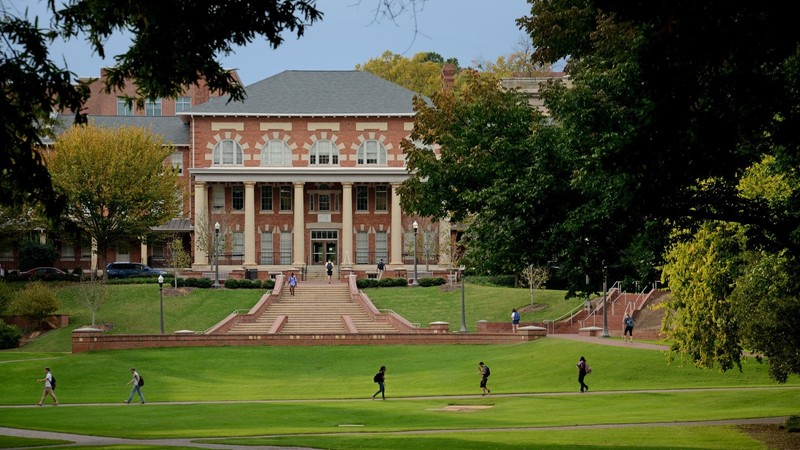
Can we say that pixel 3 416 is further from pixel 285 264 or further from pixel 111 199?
pixel 285 264

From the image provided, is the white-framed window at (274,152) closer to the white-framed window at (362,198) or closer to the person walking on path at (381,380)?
the white-framed window at (362,198)

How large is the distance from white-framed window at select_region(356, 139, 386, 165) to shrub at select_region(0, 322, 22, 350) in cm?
3252

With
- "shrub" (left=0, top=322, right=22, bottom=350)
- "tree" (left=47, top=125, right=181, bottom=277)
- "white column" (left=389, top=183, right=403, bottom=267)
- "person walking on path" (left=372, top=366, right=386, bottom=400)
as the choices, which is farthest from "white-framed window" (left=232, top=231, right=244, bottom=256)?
"person walking on path" (left=372, top=366, right=386, bottom=400)

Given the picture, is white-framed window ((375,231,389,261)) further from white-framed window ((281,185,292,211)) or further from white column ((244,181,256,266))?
white column ((244,181,256,266))

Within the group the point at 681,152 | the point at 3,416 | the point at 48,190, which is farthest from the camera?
the point at 3,416

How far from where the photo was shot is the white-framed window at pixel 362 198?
9138 cm

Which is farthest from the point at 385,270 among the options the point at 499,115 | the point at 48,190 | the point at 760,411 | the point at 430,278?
the point at 48,190

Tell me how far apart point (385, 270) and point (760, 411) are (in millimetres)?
54033

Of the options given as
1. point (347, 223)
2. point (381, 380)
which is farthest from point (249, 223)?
point (381, 380)

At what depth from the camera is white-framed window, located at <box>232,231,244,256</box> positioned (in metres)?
90.1

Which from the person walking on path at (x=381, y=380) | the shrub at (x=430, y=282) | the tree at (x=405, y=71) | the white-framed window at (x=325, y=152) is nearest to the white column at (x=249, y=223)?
the white-framed window at (x=325, y=152)

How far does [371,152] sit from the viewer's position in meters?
90.2

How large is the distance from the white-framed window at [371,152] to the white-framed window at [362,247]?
17.3 ft

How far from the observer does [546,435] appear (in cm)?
2800
